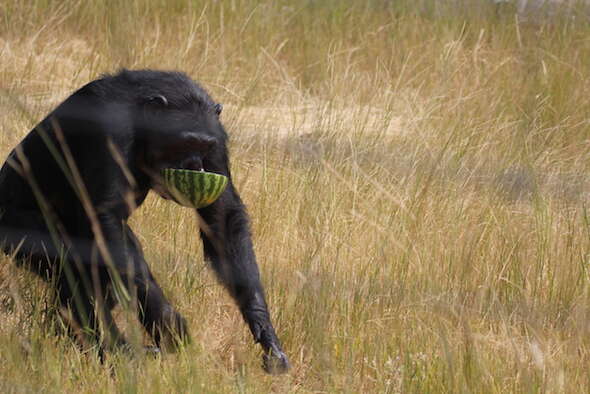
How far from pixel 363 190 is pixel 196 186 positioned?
1.52 meters

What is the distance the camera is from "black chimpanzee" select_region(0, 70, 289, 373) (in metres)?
3.63

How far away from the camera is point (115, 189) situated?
11.9 ft

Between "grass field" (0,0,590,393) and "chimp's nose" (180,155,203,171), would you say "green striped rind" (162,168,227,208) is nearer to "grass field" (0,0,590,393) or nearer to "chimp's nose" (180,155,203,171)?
"chimp's nose" (180,155,203,171)

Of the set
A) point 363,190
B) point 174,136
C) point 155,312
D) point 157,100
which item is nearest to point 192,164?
point 174,136

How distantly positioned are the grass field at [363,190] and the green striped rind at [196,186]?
45 centimetres

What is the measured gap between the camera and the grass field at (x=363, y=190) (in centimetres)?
335

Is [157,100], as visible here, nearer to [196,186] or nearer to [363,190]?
[196,186]

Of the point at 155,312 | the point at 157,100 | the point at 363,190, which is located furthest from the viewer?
the point at 363,190

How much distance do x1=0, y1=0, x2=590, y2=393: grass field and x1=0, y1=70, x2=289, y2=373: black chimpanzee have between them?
0.50 ft

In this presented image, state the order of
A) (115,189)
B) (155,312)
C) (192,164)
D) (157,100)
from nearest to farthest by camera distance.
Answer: (155,312) < (115,189) < (192,164) < (157,100)

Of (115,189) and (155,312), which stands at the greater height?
(115,189)

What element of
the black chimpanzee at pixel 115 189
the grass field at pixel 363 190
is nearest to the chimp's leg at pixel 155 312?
the black chimpanzee at pixel 115 189

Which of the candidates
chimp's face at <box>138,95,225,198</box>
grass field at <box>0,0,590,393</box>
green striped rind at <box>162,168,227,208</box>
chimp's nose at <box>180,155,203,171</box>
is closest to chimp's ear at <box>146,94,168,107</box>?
chimp's face at <box>138,95,225,198</box>

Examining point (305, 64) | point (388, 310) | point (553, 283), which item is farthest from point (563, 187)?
point (305, 64)
